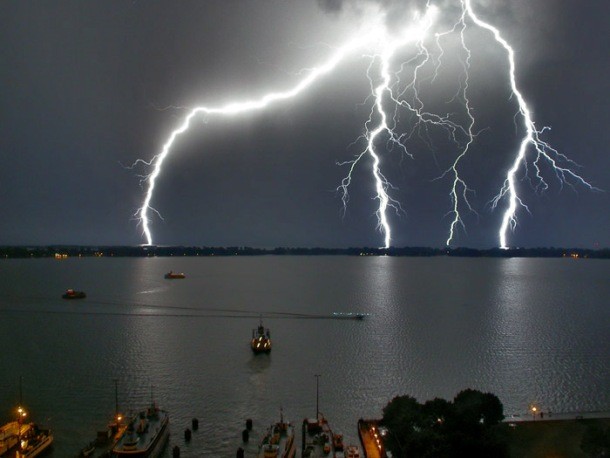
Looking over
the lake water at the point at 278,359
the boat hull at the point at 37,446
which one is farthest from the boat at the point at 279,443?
the boat hull at the point at 37,446

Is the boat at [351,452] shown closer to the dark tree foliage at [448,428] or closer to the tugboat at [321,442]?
the tugboat at [321,442]

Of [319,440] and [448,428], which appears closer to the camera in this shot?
[448,428]

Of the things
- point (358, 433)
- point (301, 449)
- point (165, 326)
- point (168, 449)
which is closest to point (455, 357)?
point (358, 433)

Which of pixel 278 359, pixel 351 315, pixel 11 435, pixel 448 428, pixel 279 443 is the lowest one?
pixel 278 359

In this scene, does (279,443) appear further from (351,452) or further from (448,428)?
(448,428)

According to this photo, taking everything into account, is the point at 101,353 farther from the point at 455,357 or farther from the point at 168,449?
the point at 455,357

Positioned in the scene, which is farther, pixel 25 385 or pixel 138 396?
pixel 25 385

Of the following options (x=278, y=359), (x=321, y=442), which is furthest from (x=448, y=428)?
(x=278, y=359)
